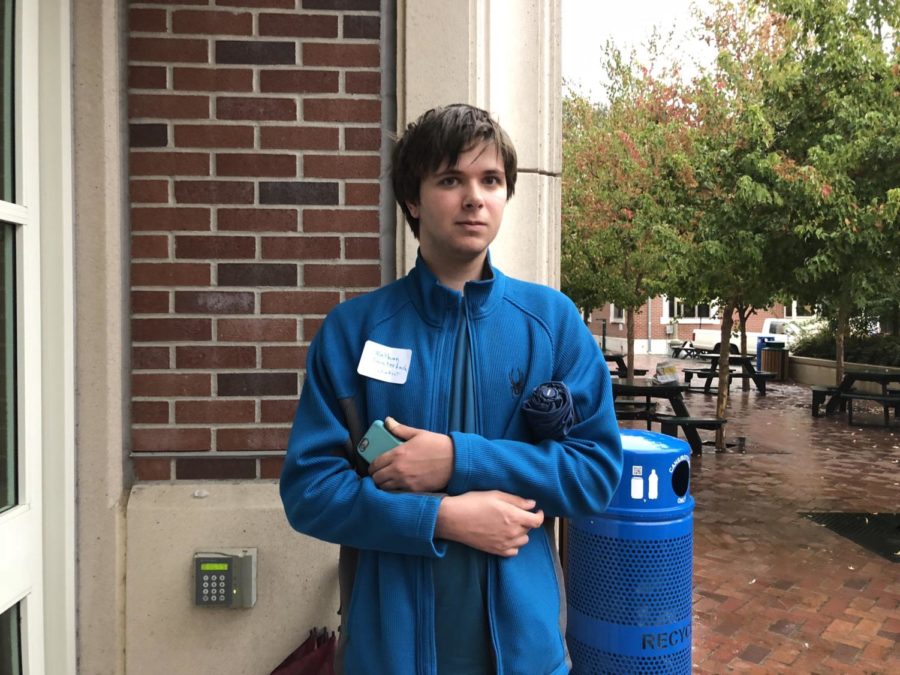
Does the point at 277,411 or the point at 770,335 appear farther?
the point at 770,335

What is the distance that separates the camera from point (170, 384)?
8.77 feet

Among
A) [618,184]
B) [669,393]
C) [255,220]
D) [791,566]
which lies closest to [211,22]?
[255,220]

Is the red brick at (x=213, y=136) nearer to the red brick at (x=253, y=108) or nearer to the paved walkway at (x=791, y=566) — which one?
the red brick at (x=253, y=108)

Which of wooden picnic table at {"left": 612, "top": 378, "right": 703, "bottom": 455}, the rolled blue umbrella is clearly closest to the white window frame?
the rolled blue umbrella

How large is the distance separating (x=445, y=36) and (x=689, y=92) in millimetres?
13453

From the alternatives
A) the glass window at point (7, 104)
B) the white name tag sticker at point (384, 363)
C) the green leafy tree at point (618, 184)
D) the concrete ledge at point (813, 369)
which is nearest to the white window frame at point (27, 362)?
the glass window at point (7, 104)

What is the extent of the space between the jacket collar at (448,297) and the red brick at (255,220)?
1.11 metres

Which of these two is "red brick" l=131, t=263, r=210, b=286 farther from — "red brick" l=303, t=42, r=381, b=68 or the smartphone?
the smartphone

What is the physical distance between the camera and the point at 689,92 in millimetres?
14773

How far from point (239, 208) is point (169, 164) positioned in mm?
276

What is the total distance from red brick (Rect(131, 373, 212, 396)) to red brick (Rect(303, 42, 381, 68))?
3.79 feet

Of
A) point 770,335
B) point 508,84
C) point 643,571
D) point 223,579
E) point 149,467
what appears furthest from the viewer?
point 770,335

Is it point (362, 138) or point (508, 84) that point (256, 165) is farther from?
point (508, 84)

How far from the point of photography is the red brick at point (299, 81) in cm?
267
